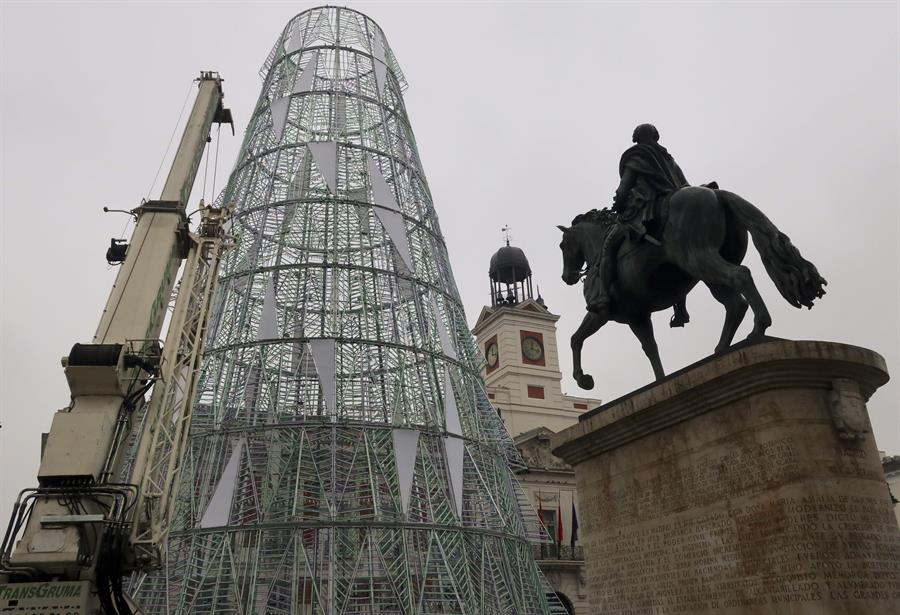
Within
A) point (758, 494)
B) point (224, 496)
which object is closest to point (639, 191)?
point (758, 494)

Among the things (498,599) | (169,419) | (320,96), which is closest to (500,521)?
(498,599)

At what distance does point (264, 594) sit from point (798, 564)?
1719 cm

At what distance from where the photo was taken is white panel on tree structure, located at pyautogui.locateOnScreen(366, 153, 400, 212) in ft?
91.9

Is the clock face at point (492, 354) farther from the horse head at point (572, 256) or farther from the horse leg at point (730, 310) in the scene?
the horse leg at point (730, 310)

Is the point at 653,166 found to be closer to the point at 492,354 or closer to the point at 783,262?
the point at 783,262

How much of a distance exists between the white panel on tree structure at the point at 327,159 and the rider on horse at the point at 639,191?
20.2m

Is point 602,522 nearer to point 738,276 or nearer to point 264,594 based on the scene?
A: point 738,276

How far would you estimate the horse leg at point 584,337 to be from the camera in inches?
376

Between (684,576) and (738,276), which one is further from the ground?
(738,276)

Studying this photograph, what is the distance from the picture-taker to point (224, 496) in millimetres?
21109

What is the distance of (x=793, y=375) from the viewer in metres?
6.48

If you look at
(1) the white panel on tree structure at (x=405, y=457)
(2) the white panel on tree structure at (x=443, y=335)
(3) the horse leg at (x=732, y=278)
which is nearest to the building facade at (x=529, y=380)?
(2) the white panel on tree structure at (x=443, y=335)

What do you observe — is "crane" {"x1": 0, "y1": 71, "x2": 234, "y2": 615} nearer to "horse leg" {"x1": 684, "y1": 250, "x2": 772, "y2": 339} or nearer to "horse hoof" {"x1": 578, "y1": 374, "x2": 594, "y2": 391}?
"horse hoof" {"x1": 578, "y1": 374, "x2": 594, "y2": 391}

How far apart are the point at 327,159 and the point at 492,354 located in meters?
32.8
